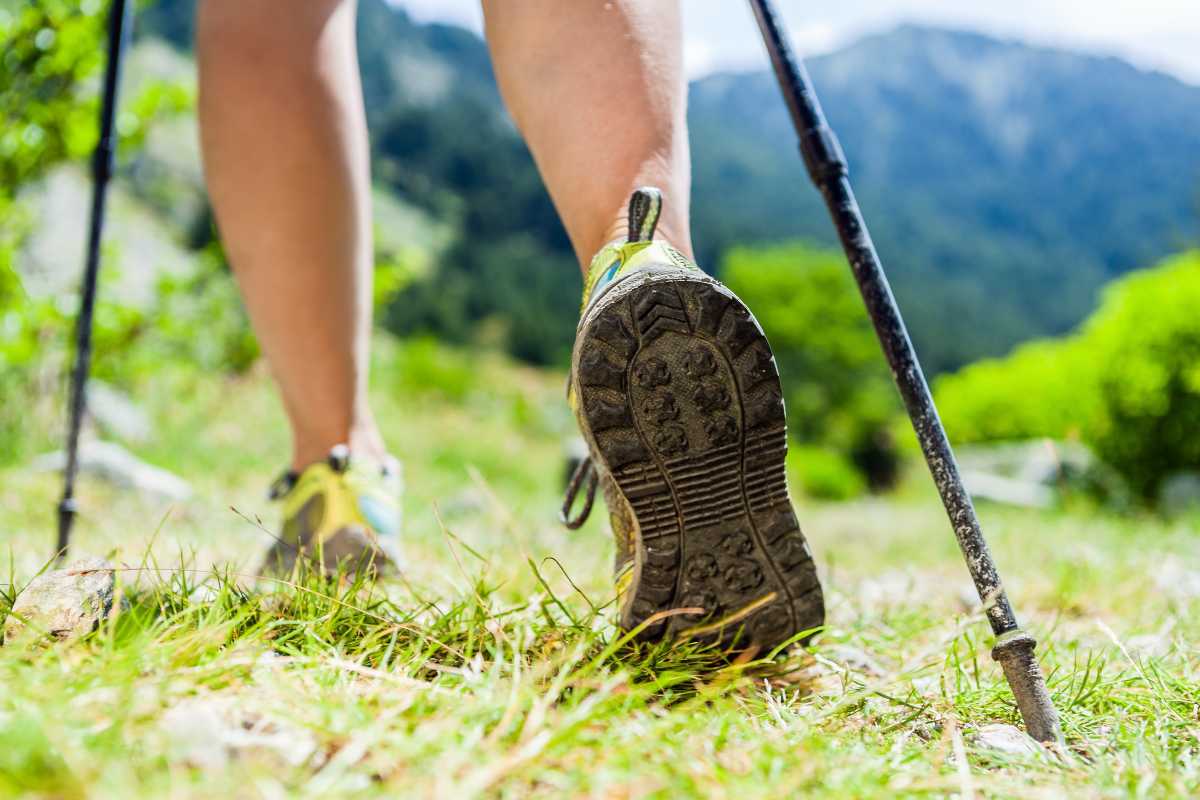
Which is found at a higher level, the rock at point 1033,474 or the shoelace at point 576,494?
the shoelace at point 576,494

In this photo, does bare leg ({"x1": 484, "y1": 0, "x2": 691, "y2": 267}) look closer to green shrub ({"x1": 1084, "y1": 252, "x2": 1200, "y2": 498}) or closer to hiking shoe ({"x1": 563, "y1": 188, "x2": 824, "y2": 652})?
hiking shoe ({"x1": 563, "y1": 188, "x2": 824, "y2": 652})

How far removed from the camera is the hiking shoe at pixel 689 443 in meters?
0.71

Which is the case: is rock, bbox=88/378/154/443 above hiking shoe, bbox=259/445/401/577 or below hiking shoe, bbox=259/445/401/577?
below

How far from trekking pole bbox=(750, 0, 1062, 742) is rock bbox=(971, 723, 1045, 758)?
0.02 metres

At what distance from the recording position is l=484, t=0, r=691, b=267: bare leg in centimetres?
83

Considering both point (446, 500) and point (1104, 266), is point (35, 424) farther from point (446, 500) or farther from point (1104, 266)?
point (1104, 266)

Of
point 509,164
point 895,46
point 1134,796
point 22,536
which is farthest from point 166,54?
point 895,46

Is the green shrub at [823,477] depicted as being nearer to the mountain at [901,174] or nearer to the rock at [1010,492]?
the rock at [1010,492]

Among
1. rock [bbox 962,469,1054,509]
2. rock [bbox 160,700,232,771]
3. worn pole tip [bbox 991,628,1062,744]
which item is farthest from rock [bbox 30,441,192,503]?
rock [bbox 962,469,1054,509]

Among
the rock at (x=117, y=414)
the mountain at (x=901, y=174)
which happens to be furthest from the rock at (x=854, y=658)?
the mountain at (x=901, y=174)

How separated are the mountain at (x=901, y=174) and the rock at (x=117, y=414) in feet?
52.2

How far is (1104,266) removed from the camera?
143ft

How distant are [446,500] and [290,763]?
10.8 ft

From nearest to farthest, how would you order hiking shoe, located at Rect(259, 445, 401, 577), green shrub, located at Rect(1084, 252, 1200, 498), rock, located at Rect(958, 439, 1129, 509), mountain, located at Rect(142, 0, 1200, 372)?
hiking shoe, located at Rect(259, 445, 401, 577)
green shrub, located at Rect(1084, 252, 1200, 498)
rock, located at Rect(958, 439, 1129, 509)
mountain, located at Rect(142, 0, 1200, 372)
